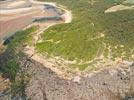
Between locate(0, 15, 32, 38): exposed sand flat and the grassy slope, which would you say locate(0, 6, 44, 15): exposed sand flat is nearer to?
locate(0, 15, 32, 38): exposed sand flat

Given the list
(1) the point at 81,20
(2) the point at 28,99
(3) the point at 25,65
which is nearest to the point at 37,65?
(3) the point at 25,65

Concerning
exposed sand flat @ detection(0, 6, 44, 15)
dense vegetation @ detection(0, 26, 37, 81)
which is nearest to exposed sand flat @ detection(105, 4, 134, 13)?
dense vegetation @ detection(0, 26, 37, 81)

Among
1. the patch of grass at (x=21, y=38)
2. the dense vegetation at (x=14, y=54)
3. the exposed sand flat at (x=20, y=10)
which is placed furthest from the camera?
the exposed sand flat at (x=20, y=10)

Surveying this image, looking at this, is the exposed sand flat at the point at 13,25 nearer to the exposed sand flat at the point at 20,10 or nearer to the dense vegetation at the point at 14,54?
the exposed sand flat at the point at 20,10

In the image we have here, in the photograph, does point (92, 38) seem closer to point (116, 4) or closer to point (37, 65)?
point (37, 65)

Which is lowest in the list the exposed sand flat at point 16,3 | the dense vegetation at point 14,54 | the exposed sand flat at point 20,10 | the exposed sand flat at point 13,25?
the exposed sand flat at point 16,3

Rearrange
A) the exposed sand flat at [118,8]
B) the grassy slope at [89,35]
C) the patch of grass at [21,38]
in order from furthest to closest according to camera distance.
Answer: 1. the exposed sand flat at [118,8]
2. the patch of grass at [21,38]
3. the grassy slope at [89,35]

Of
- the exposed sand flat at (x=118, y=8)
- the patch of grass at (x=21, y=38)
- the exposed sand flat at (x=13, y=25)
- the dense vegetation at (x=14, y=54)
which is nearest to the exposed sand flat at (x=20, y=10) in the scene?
the exposed sand flat at (x=13, y=25)

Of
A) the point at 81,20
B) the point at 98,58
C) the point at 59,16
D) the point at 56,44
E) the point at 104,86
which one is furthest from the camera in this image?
the point at 59,16

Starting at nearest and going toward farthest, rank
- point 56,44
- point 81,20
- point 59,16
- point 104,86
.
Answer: point 104,86, point 56,44, point 81,20, point 59,16
